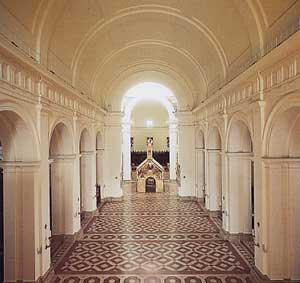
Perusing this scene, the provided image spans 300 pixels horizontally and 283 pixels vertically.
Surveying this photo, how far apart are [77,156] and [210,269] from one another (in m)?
5.85

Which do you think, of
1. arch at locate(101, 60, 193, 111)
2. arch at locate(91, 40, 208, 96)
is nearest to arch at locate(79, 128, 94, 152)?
arch at locate(91, 40, 208, 96)

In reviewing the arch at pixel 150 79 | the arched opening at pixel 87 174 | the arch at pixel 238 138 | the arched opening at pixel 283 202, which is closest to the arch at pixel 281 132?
the arched opening at pixel 283 202

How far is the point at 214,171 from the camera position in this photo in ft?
46.0

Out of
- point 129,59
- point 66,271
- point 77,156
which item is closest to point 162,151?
point 129,59

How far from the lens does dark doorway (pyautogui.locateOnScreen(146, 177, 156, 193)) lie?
22594 millimetres

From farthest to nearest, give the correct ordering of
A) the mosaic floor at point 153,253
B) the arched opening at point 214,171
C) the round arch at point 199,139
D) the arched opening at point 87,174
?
the round arch at point 199,139 → the arched opening at point 87,174 → the arched opening at point 214,171 → the mosaic floor at point 153,253

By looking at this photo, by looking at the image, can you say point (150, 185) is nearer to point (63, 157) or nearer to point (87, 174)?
point (87, 174)

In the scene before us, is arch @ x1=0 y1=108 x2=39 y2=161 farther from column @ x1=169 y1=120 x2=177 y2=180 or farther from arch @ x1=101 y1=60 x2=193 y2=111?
column @ x1=169 y1=120 x2=177 y2=180

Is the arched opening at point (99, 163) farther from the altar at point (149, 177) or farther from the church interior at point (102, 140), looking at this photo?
the altar at point (149, 177)

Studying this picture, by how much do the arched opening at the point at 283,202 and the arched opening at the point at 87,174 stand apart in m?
9.01

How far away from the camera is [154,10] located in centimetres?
1036

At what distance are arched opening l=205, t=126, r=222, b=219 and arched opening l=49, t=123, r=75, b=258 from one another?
6.46 metres

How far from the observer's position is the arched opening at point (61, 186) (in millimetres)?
10578

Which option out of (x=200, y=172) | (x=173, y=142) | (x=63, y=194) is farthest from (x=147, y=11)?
(x=173, y=142)
